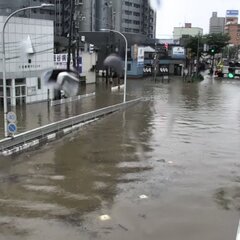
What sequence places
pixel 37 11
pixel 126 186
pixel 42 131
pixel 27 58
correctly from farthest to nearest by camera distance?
pixel 37 11 < pixel 27 58 < pixel 42 131 < pixel 126 186

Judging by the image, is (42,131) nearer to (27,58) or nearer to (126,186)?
(126,186)

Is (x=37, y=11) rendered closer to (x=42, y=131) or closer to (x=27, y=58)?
(x=27, y=58)

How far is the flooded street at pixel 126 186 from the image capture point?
11.9 m

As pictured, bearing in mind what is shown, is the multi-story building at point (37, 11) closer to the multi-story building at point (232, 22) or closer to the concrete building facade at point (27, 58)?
the concrete building facade at point (27, 58)

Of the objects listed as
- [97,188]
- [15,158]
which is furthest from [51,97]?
[97,188]

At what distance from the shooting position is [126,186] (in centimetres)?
1592

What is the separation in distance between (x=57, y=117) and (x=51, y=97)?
10136 mm

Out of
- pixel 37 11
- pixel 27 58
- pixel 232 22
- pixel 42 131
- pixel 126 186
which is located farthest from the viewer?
pixel 37 11

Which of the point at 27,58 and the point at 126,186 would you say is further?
the point at 27,58

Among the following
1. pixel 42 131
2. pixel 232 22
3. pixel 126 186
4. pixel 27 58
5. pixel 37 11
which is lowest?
pixel 126 186

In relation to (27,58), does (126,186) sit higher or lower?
lower

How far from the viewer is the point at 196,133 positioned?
2833 cm

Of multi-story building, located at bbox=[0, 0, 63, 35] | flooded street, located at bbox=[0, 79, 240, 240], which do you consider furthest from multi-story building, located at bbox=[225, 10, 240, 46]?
multi-story building, located at bbox=[0, 0, 63, 35]

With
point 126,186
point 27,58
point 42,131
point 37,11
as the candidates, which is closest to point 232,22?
point 126,186
